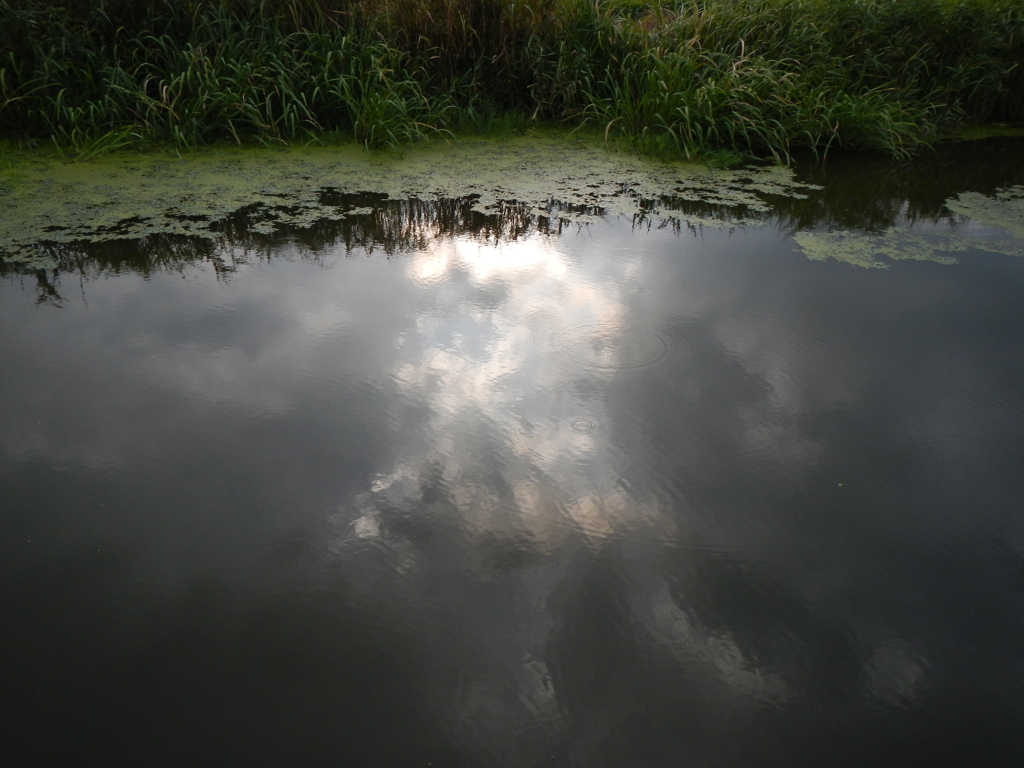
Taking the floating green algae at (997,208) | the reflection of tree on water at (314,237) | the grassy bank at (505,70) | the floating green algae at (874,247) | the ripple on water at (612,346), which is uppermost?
the grassy bank at (505,70)

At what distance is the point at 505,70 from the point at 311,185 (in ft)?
5.44

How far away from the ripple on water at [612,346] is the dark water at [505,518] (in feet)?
0.05

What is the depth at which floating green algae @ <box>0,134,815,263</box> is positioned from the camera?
10.0 feet

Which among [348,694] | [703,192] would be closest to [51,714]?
[348,694]

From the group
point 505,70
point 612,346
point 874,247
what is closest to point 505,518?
point 612,346

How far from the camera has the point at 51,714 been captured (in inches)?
46.8

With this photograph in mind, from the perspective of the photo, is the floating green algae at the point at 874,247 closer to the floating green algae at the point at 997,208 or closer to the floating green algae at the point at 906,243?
the floating green algae at the point at 906,243

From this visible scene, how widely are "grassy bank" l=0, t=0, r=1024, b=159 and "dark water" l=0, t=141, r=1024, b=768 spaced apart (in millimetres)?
1580

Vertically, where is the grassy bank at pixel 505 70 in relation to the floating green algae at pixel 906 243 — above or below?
above

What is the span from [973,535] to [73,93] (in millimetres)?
4447

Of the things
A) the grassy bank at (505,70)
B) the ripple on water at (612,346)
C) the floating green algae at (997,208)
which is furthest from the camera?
the grassy bank at (505,70)

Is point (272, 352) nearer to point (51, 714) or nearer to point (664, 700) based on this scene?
point (51, 714)

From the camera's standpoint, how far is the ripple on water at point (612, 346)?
2.18m

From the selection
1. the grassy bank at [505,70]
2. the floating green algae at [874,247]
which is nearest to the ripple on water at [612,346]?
the floating green algae at [874,247]
